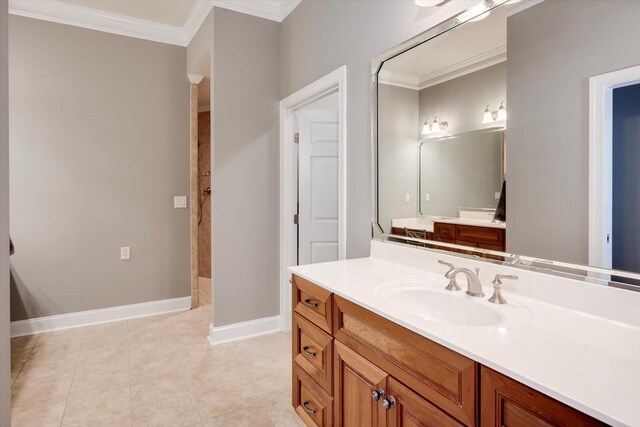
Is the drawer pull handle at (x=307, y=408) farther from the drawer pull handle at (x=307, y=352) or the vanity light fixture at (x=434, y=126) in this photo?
the vanity light fixture at (x=434, y=126)

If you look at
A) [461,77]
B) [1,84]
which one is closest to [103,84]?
Result: [1,84]

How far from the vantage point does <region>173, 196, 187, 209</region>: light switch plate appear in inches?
143

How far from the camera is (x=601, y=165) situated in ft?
3.49

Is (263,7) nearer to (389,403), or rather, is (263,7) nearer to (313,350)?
(313,350)

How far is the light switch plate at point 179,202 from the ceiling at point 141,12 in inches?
60.8

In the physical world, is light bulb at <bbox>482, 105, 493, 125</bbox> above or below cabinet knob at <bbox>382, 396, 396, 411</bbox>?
above

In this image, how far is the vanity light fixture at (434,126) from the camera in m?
1.65

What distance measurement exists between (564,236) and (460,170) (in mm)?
515

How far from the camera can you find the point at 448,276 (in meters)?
1.35

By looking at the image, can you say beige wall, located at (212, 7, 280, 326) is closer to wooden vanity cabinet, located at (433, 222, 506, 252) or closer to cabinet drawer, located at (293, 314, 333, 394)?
cabinet drawer, located at (293, 314, 333, 394)

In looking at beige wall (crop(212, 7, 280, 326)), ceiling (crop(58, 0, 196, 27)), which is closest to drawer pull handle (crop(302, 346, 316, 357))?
beige wall (crop(212, 7, 280, 326))

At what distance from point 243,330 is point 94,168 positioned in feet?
6.63

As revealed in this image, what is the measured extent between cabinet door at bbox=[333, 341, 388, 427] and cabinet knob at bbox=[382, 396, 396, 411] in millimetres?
30

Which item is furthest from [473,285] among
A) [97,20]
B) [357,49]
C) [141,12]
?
[97,20]
